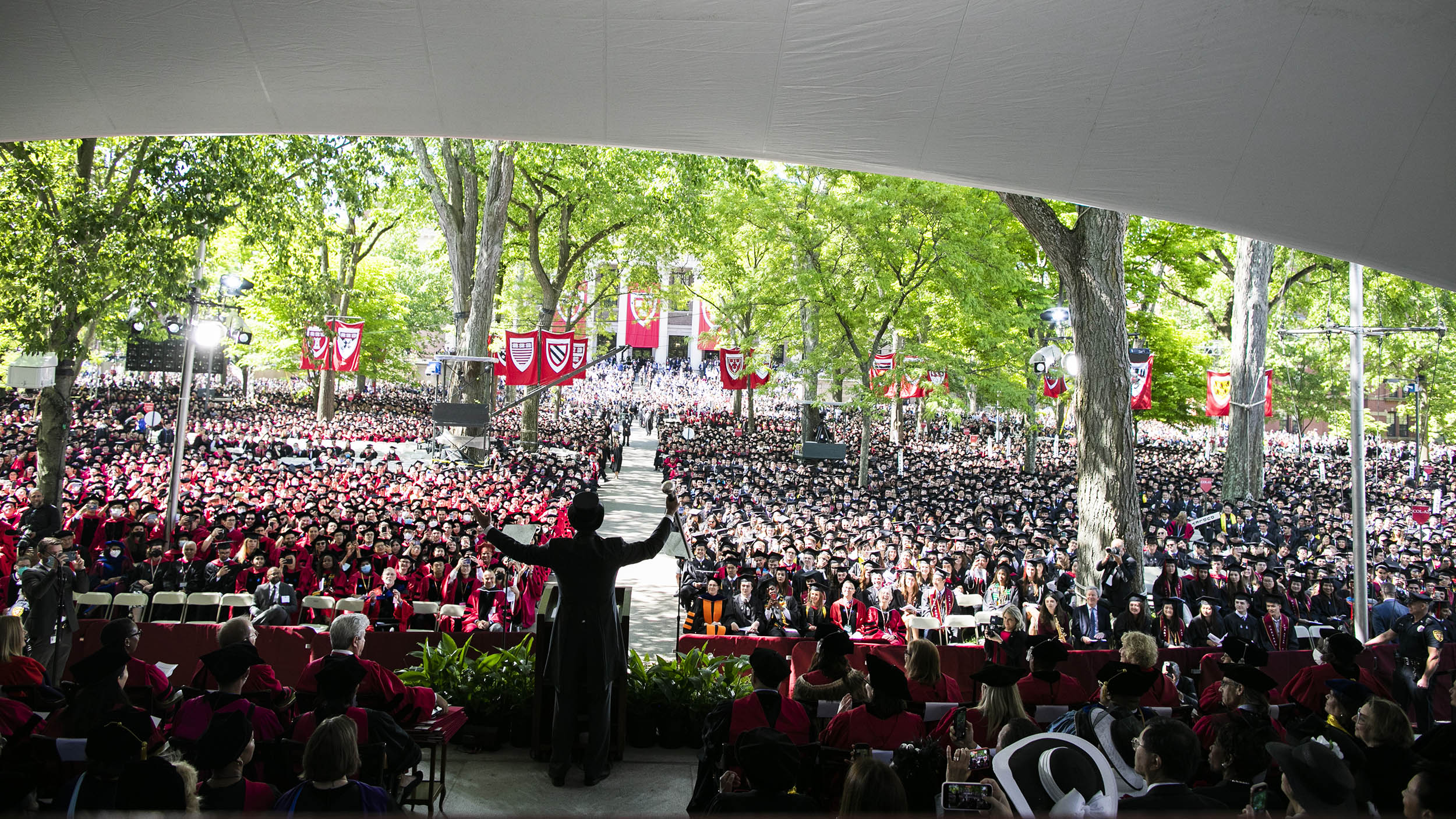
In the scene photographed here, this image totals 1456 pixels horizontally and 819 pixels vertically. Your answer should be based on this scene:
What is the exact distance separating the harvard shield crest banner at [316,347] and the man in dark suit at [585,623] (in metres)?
27.0

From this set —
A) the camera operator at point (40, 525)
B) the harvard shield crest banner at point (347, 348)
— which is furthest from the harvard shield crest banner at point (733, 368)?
the camera operator at point (40, 525)

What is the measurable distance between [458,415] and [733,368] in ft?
41.3

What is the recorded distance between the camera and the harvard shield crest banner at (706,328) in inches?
1614

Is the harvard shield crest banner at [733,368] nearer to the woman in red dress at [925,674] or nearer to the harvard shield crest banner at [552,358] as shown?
the harvard shield crest banner at [552,358]

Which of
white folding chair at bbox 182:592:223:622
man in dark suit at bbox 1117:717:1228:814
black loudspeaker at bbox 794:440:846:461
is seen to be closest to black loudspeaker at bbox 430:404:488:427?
black loudspeaker at bbox 794:440:846:461

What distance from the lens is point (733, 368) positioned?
3319 cm

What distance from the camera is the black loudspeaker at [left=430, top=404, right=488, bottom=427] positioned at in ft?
75.0

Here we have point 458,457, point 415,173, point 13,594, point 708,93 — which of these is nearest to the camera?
point 708,93

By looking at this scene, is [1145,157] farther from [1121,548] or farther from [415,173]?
[415,173]

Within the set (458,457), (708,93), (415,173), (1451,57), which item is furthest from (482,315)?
(1451,57)

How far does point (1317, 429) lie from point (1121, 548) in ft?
238

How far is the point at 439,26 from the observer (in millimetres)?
6602

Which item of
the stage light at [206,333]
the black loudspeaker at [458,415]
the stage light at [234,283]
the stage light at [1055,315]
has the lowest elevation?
the black loudspeaker at [458,415]

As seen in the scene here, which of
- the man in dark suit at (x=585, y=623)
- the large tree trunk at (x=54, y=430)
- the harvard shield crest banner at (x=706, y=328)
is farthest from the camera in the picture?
the harvard shield crest banner at (x=706, y=328)
